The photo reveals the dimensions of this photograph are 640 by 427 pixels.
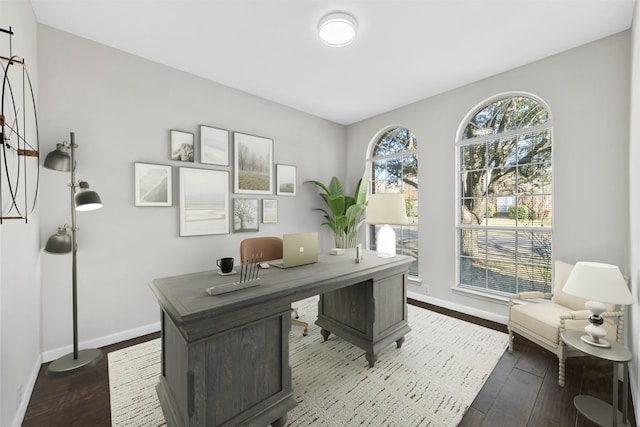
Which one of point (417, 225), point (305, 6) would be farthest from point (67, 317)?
point (417, 225)

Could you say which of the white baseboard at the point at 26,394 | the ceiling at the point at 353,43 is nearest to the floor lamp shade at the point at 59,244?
the white baseboard at the point at 26,394

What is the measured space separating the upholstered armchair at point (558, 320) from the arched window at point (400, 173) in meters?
1.61

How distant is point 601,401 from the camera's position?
1.75m

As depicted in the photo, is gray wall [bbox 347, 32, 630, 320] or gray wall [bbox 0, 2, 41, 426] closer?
gray wall [bbox 0, 2, 41, 426]

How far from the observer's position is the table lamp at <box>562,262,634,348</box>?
1610 millimetres

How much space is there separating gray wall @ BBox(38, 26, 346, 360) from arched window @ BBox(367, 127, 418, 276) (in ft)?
8.32

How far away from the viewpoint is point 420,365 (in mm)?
2201

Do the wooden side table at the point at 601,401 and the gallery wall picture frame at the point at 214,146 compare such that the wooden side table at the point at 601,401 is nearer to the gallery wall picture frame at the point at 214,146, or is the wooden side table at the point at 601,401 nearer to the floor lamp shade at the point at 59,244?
the gallery wall picture frame at the point at 214,146

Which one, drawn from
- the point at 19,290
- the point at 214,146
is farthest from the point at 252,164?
the point at 19,290

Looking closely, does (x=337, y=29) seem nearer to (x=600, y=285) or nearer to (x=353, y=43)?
(x=353, y=43)

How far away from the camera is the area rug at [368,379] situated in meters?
1.67

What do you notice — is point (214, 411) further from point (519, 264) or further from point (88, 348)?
point (519, 264)

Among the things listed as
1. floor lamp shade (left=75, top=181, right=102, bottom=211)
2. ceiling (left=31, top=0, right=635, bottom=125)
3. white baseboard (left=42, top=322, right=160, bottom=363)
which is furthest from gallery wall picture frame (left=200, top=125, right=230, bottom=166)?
white baseboard (left=42, top=322, right=160, bottom=363)

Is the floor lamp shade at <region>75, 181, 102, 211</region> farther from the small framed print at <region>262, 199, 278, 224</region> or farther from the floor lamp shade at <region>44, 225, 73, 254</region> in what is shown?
the small framed print at <region>262, 199, 278, 224</region>
